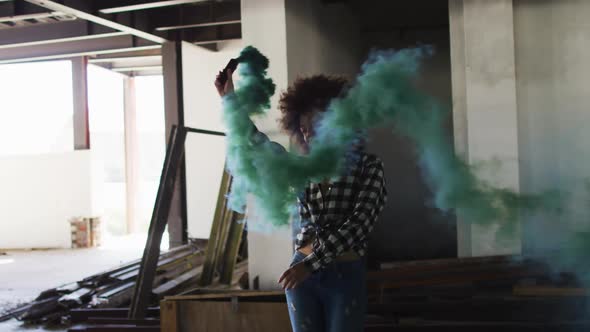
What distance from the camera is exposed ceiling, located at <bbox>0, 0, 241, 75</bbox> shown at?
212 inches

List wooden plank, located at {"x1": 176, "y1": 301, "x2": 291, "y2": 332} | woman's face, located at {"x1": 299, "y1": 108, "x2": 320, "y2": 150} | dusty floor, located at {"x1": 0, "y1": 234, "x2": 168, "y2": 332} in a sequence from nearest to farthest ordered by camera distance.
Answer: woman's face, located at {"x1": 299, "y1": 108, "x2": 320, "y2": 150} → wooden plank, located at {"x1": 176, "y1": 301, "x2": 291, "y2": 332} → dusty floor, located at {"x1": 0, "y1": 234, "x2": 168, "y2": 332}

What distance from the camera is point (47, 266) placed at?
6863mm

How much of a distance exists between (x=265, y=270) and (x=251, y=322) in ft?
4.83

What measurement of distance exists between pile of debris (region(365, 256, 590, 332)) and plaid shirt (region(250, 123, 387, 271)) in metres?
1.44

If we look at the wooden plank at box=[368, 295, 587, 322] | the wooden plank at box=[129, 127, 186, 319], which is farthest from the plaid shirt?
the wooden plank at box=[129, 127, 186, 319]

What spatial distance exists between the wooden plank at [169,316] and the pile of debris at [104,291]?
1848 millimetres

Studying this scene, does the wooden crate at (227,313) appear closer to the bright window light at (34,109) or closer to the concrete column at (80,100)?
the concrete column at (80,100)

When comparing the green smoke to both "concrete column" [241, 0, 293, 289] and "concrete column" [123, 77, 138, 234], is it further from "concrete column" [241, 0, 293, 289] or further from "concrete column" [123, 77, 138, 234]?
"concrete column" [123, 77, 138, 234]

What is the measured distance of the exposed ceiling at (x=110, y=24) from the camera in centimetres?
539

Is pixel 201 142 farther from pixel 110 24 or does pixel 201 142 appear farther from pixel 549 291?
pixel 549 291

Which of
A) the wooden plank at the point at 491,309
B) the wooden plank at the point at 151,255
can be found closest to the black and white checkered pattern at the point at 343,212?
the wooden plank at the point at 491,309

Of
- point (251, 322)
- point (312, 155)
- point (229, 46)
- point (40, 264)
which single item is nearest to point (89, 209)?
point (40, 264)

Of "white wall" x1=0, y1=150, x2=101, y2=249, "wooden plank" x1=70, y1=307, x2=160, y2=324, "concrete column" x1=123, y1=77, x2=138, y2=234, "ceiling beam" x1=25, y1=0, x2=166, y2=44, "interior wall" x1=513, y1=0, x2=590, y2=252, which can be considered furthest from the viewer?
"concrete column" x1=123, y1=77, x2=138, y2=234

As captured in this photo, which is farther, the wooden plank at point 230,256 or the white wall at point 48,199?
the white wall at point 48,199
